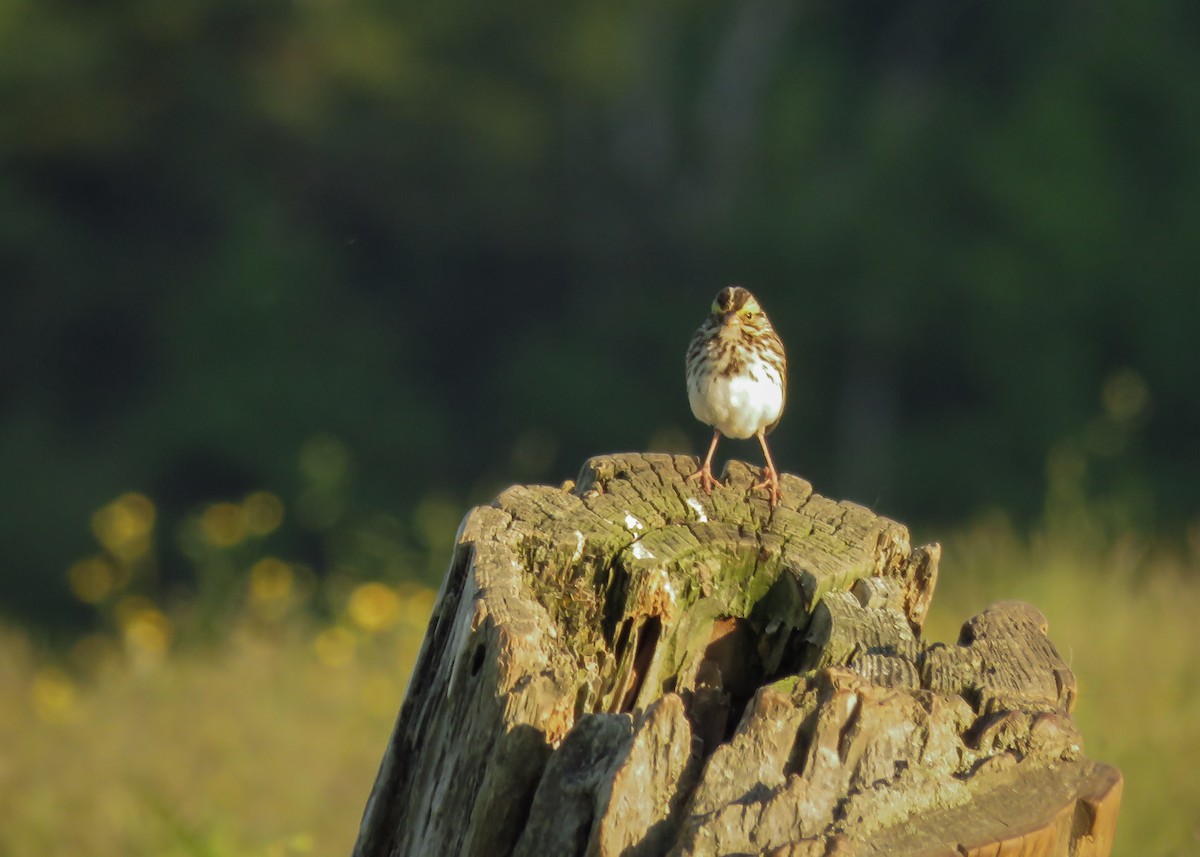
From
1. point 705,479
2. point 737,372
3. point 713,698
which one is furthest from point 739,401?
point 713,698

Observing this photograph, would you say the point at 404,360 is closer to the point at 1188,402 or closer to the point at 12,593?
the point at 12,593

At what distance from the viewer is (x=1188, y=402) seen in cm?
2497

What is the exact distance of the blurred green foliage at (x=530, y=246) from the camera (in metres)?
26.0

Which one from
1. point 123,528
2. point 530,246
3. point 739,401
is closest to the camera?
point 739,401

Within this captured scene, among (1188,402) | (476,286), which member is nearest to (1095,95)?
(1188,402)

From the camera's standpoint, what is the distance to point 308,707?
704cm

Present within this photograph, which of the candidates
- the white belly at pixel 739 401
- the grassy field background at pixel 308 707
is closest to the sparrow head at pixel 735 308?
the white belly at pixel 739 401

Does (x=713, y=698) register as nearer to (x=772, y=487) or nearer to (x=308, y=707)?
(x=772, y=487)

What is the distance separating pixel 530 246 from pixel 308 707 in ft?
78.5

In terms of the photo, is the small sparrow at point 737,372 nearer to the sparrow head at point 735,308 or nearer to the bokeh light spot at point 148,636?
the sparrow head at point 735,308

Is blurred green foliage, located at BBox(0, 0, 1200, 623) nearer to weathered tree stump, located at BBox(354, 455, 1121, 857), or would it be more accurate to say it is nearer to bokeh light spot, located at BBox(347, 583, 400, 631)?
bokeh light spot, located at BBox(347, 583, 400, 631)

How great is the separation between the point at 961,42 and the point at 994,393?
9991 mm

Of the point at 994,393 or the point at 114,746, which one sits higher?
the point at 994,393

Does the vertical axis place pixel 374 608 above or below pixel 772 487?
above
